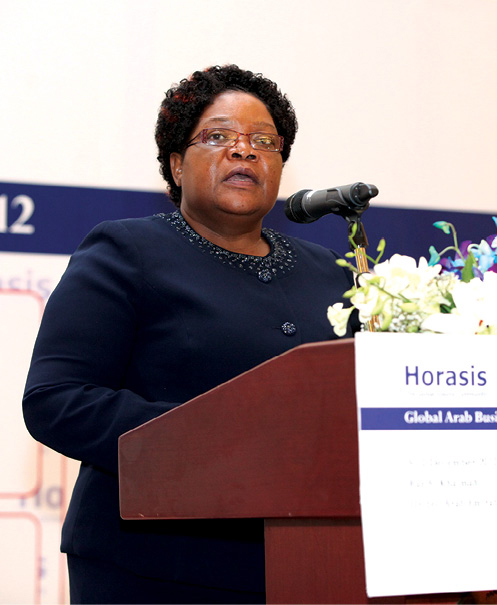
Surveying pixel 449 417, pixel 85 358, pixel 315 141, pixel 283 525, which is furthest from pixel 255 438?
pixel 315 141

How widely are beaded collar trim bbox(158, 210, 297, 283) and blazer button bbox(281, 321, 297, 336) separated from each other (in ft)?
0.45

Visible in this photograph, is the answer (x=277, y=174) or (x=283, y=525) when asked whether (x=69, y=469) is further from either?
(x=283, y=525)

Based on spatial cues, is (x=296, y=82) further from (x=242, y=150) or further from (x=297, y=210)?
(x=297, y=210)

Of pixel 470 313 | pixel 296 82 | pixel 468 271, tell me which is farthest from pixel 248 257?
pixel 296 82

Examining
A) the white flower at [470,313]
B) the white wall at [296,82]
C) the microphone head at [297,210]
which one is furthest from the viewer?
the white wall at [296,82]

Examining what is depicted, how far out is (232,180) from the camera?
6.24ft

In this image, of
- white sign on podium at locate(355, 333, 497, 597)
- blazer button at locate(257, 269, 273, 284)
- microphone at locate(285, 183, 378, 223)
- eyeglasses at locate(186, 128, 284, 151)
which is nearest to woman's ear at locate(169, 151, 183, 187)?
eyeglasses at locate(186, 128, 284, 151)

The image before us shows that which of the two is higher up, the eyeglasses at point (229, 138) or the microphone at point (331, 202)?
the eyeglasses at point (229, 138)

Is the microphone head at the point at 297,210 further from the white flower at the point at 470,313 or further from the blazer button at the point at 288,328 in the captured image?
the white flower at the point at 470,313

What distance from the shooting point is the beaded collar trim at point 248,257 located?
1822mm

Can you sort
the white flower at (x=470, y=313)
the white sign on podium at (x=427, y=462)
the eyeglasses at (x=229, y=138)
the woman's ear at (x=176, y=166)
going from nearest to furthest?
the white sign on podium at (x=427, y=462) → the white flower at (x=470, y=313) → the eyeglasses at (x=229, y=138) → the woman's ear at (x=176, y=166)

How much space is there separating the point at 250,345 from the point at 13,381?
1.23 m

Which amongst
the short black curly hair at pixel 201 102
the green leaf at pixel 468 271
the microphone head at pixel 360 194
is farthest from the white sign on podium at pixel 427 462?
the short black curly hair at pixel 201 102

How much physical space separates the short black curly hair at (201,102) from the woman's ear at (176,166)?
0.04 feet
